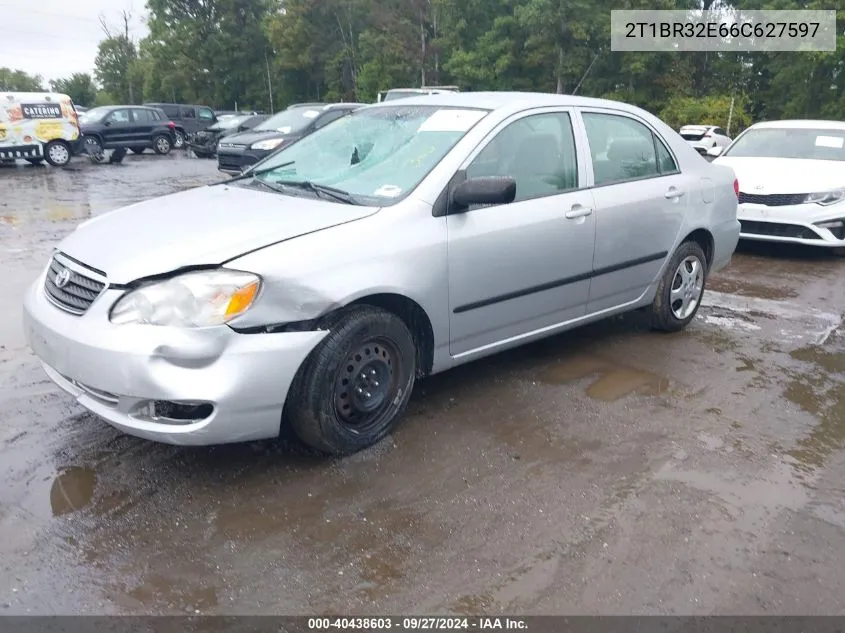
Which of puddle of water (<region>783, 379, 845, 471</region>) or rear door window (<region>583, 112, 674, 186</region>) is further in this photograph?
rear door window (<region>583, 112, 674, 186</region>)

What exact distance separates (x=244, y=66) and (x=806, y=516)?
6266cm

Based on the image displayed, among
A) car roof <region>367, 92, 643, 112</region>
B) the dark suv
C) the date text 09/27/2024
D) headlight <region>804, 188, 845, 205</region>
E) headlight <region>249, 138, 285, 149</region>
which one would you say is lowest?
the date text 09/27/2024

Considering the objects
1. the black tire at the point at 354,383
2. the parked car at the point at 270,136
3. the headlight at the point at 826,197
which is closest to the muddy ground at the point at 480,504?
the black tire at the point at 354,383

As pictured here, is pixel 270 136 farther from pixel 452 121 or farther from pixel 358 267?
pixel 358 267

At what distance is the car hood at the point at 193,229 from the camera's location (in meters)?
3.01

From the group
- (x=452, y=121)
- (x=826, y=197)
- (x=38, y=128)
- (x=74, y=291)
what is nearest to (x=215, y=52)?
(x=38, y=128)

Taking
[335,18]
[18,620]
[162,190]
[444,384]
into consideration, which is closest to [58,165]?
[162,190]

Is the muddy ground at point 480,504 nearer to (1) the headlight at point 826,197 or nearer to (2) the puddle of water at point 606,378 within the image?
(2) the puddle of water at point 606,378

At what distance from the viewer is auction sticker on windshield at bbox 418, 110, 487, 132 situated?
12.9ft

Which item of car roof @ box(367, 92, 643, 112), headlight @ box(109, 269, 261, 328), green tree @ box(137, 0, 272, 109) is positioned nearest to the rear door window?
car roof @ box(367, 92, 643, 112)

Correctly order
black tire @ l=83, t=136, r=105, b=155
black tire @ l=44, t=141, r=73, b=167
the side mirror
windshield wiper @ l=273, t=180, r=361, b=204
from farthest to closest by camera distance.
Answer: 1. black tire @ l=83, t=136, r=105, b=155
2. black tire @ l=44, t=141, r=73, b=167
3. windshield wiper @ l=273, t=180, r=361, b=204
4. the side mirror

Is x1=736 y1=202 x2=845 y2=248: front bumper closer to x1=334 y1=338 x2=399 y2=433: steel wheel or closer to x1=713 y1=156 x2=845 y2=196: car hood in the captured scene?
x1=713 y1=156 x2=845 y2=196: car hood

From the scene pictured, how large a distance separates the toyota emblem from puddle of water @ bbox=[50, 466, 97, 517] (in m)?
0.82

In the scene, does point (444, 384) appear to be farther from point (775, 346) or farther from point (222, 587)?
point (775, 346)
